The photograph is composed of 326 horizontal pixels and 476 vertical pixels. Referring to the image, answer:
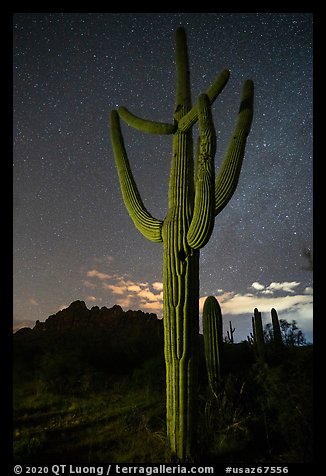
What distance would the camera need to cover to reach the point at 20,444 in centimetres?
538

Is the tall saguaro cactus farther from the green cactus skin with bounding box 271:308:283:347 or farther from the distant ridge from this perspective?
the distant ridge

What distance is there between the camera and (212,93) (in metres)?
5.39

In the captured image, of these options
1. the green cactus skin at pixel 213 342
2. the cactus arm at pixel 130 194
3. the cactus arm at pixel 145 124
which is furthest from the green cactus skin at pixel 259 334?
the cactus arm at pixel 145 124

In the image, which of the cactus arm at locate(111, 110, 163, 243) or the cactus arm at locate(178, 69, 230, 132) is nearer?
the cactus arm at locate(178, 69, 230, 132)

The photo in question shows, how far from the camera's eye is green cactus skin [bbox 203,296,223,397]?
6761 mm

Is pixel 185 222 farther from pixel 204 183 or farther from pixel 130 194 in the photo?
pixel 130 194

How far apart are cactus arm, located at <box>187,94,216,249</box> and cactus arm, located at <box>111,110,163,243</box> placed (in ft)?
2.70

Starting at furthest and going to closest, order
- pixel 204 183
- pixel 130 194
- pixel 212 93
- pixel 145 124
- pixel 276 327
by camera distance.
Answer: pixel 276 327
pixel 130 194
pixel 145 124
pixel 212 93
pixel 204 183

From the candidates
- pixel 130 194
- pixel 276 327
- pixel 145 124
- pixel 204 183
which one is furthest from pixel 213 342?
pixel 276 327

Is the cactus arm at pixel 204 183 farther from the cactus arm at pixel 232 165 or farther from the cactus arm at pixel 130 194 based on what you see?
the cactus arm at pixel 130 194

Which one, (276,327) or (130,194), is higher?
(130,194)

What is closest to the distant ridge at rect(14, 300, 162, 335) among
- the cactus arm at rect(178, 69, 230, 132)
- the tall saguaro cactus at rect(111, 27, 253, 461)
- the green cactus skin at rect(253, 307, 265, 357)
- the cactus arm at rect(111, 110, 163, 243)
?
the green cactus skin at rect(253, 307, 265, 357)

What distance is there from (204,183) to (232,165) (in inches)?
38.6

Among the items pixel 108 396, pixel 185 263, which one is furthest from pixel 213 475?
pixel 108 396
